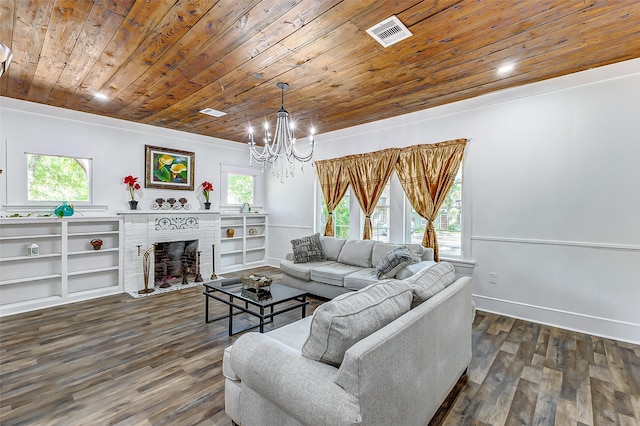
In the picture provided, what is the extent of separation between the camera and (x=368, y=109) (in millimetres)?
4473

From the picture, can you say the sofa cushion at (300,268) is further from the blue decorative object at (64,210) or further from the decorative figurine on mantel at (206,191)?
the blue decorative object at (64,210)

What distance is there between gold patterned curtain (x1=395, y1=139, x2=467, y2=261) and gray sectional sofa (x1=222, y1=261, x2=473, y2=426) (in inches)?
104

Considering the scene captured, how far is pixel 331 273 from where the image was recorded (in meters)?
4.20

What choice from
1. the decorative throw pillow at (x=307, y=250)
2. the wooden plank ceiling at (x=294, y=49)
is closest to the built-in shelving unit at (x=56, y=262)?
the wooden plank ceiling at (x=294, y=49)

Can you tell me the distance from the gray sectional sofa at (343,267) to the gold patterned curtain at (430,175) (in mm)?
591

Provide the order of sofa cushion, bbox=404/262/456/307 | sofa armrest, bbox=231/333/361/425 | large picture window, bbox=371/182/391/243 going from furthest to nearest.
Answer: large picture window, bbox=371/182/391/243
sofa cushion, bbox=404/262/456/307
sofa armrest, bbox=231/333/361/425

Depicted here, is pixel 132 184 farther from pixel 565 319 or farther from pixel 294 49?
pixel 565 319

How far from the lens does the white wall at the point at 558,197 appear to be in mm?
3186

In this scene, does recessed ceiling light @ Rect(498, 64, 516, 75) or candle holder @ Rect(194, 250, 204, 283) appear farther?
candle holder @ Rect(194, 250, 204, 283)

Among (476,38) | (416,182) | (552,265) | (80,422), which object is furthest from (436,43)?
(80,422)

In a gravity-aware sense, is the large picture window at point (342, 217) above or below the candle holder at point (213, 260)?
above

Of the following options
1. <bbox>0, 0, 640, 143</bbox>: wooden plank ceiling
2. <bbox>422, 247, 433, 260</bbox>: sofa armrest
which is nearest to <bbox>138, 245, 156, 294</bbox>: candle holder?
<bbox>0, 0, 640, 143</bbox>: wooden plank ceiling

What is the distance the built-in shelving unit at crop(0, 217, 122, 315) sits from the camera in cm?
402

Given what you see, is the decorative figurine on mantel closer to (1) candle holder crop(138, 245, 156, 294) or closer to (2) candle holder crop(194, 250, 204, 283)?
(2) candle holder crop(194, 250, 204, 283)
